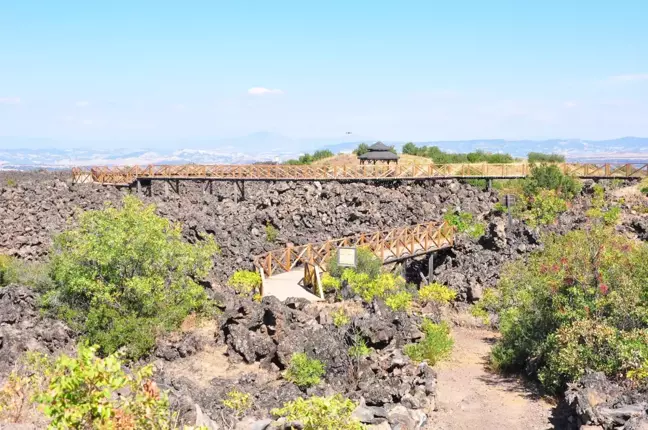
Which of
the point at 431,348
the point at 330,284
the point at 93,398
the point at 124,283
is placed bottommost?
the point at 431,348

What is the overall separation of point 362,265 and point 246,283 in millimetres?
4445

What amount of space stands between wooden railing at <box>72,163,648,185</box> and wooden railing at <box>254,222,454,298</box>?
274 inches

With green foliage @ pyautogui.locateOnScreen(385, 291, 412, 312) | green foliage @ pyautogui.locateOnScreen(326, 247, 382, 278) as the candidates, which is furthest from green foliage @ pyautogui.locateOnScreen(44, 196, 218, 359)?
green foliage @ pyautogui.locateOnScreen(385, 291, 412, 312)

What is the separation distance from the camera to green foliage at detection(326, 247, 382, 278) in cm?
2264

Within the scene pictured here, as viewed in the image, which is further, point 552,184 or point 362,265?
point 552,184

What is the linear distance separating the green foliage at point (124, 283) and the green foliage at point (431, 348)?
6454 millimetres

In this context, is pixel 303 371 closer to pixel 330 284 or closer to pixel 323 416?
pixel 330 284

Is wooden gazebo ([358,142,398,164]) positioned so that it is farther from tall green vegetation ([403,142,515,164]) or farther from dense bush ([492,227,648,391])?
dense bush ([492,227,648,391])

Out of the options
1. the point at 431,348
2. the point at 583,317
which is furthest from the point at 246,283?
the point at 583,317

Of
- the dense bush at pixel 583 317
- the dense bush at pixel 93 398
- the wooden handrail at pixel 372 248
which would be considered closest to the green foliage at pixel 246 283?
the wooden handrail at pixel 372 248

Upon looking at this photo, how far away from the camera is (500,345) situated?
59.7 ft

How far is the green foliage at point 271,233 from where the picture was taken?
3278 cm

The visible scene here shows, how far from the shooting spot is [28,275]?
20.7 meters

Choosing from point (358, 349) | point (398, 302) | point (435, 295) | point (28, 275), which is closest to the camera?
point (358, 349)
